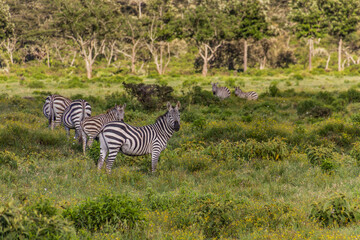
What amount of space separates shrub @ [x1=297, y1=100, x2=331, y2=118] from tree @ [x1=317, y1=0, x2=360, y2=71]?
40.0 metres

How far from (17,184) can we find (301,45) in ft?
244

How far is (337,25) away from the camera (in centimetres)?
5659

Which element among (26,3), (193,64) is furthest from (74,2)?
(26,3)

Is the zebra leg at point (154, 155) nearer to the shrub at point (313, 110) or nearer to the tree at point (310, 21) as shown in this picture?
the shrub at point (313, 110)

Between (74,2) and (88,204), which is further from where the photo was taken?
(74,2)

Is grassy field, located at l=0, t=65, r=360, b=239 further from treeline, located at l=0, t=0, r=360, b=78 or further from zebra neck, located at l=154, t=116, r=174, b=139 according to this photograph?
treeline, located at l=0, t=0, r=360, b=78

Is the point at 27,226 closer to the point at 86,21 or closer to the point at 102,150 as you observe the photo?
the point at 102,150

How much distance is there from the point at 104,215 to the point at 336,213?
3.61 meters

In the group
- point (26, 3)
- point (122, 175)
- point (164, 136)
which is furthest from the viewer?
point (26, 3)

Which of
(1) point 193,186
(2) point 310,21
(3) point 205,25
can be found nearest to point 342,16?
(2) point 310,21

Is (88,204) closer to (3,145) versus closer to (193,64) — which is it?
(3,145)

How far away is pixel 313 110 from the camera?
17.9m

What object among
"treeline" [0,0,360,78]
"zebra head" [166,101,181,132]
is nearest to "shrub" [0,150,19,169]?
"zebra head" [166,101,181,132]

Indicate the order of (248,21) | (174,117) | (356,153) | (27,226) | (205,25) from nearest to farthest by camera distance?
(27,226), (174,117), (356,153), (205,25), (248,21)
